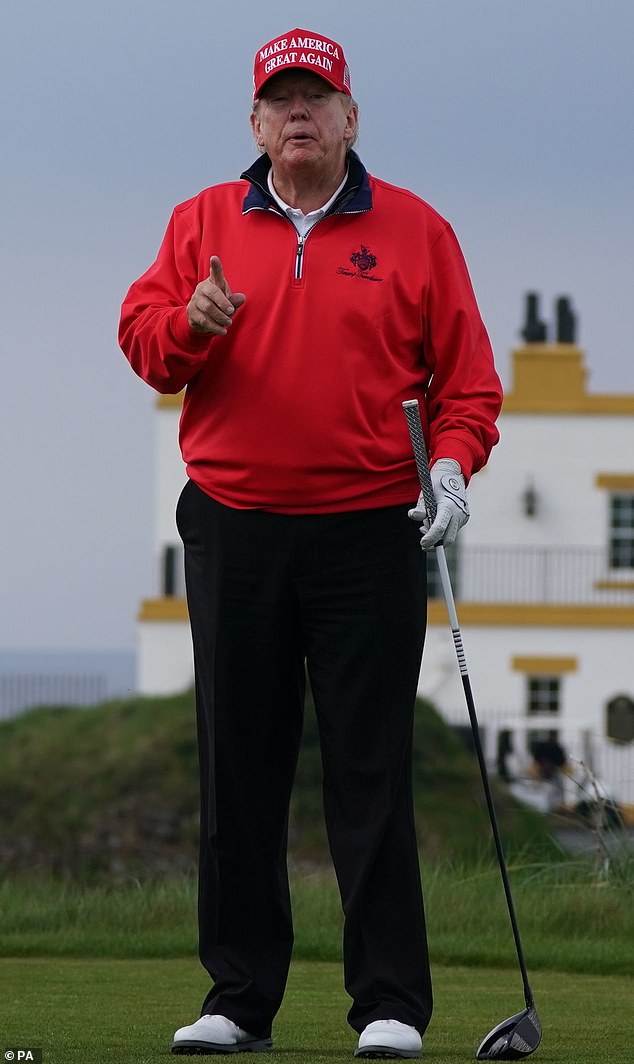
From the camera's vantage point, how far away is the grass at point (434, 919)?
18.9 feet

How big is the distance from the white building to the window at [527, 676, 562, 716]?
17 mm

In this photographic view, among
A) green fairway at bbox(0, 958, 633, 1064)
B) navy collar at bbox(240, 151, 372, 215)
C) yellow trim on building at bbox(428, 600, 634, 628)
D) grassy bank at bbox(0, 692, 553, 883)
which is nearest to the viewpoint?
green fairway at bbox(0, 958, 633, 1064)

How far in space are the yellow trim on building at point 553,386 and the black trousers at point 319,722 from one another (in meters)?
28.6

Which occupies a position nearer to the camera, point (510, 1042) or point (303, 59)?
point (510, 1042)

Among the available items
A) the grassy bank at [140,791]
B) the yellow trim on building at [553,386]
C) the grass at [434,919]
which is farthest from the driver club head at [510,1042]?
the yellow trim on building at [553,386]

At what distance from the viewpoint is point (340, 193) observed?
3885 millimetres

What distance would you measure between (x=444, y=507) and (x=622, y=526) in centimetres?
2989

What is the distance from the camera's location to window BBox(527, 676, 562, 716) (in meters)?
31.9

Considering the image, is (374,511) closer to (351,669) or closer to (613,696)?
(351,669)

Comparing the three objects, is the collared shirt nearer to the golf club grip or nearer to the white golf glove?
the golf club grip

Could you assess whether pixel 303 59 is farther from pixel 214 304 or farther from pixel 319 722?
pixel 319 722

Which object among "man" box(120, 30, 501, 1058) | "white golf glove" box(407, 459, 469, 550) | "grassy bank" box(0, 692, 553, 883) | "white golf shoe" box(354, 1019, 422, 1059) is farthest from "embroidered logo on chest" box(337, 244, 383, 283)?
"grassy bank" box(0, 692, 553, 883)

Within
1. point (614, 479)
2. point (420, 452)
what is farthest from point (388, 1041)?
point (614, 479)

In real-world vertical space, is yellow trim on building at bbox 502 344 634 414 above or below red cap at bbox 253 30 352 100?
below
